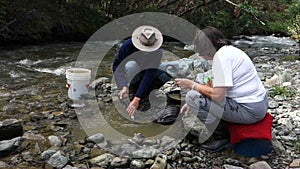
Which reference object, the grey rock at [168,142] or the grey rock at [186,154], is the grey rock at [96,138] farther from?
the grey rock at [186,154]

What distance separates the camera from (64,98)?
4.27 meters

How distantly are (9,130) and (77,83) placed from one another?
3.91 feet

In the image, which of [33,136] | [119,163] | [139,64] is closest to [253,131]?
[119,163]

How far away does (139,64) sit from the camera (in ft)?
12.5

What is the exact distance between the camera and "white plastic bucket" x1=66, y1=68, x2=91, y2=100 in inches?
158

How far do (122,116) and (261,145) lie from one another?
150 centimetres

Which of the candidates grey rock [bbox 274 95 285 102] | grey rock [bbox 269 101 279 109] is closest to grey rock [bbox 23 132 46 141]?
grey rock [bbox 269 101 279 109]

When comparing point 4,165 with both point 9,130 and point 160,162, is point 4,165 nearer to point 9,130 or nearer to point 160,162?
point 9,130

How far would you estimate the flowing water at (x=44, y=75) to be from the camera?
12.5ft

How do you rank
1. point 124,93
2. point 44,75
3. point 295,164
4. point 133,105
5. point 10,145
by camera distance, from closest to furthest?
point 295,164 < point 10,145 < point 133,105 < point 124,93 < point 44,75

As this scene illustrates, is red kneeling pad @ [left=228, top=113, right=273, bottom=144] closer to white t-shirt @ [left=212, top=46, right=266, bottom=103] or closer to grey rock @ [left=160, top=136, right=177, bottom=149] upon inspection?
white t-shirt @ [left=212, top=46, right=266, bottom=103]

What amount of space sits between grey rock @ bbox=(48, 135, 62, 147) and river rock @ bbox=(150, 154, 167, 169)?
829 mm

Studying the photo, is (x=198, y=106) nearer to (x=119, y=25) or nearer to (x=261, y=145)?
(x=261, y=145)

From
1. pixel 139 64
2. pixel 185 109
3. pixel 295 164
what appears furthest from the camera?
pixel 139 64
